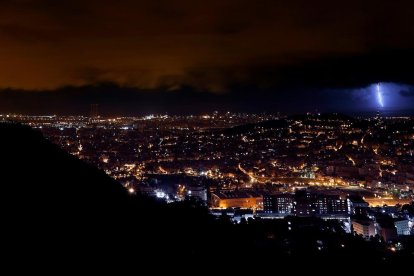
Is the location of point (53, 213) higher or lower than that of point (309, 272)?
higher

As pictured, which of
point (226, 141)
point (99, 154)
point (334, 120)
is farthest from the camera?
point (334, 120)

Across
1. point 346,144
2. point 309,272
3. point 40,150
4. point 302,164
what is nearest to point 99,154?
point 302,164

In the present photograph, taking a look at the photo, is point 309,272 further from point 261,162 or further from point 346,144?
point 346,144

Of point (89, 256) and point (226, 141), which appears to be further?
point (226, 141)

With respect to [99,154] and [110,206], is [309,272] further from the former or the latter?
[99,154]

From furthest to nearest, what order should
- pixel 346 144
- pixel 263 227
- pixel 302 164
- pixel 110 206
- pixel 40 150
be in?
pixel 346 144 < pixel 302 164 < pixel 263 227 < pixel 40 150 < pixel 110 206

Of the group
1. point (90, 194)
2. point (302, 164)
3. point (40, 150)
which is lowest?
point (302, 164)

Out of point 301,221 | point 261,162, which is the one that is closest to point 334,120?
point 261,162

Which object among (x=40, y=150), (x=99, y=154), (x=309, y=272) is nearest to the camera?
(x=309, y=272)

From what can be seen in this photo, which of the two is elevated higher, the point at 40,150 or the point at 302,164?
the point at 40,150
